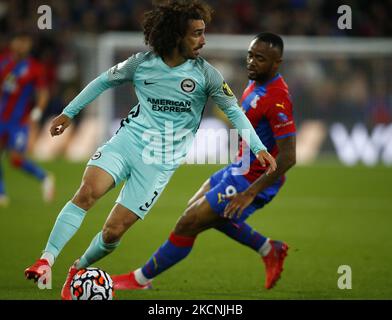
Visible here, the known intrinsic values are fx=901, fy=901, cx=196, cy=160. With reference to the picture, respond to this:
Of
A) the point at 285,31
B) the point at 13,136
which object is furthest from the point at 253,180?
the point at 285,31

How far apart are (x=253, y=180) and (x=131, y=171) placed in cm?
115

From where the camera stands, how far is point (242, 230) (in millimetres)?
7508

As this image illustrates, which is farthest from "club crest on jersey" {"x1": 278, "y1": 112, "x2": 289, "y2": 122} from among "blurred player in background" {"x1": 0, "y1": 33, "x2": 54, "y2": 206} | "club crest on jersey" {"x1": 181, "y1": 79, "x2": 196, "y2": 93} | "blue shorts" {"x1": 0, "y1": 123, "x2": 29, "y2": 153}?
"blue shorts" {"x1": 0, "y1": 123, "x2": 29, "y2": 153}

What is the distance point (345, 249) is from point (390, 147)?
36.0 ft

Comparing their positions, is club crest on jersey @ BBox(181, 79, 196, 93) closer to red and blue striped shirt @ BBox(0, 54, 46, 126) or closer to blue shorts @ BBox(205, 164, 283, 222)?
blue shorts @ BBox(205, 164, 283, 222)

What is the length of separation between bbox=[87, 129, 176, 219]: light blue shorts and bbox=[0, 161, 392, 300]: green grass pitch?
74cm

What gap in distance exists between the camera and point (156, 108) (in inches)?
256

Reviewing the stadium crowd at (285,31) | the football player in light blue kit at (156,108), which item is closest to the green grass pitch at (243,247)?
the football player in light blue kit at (156,108)

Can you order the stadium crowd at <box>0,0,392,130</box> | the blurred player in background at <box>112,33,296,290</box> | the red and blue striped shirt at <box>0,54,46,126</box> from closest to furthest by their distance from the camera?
1. the blurred player in background at <box>112,33,296,290</box>
2. the red and blue striped shirt at <box>0,54,46,126</box>
3. the stadium crowd at <box>0,0,392,130</box>

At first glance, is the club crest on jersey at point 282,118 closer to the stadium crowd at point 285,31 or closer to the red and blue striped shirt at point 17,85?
the red and blue striped shirt at point 17,85

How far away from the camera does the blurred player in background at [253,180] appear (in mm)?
6867


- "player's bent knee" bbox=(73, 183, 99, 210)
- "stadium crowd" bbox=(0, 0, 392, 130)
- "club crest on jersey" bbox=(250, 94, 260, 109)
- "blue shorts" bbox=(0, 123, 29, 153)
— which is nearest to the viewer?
"player's bent knee" bbox=(73, 183, 99, 210)

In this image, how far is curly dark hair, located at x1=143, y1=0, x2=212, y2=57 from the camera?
6.44 metres

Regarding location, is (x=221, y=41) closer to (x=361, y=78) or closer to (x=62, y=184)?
(x=361, y=78)
